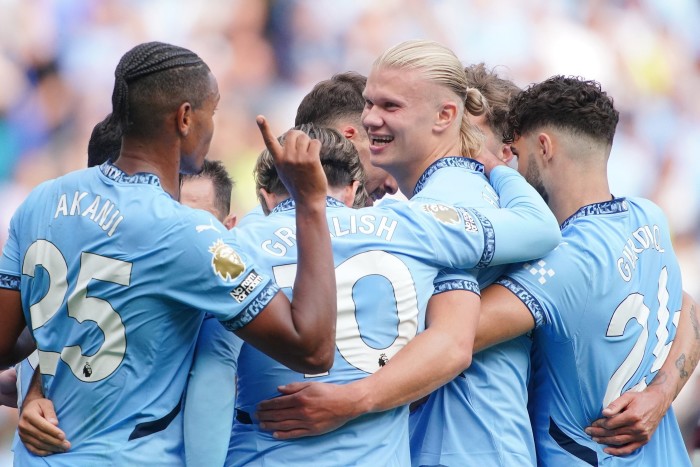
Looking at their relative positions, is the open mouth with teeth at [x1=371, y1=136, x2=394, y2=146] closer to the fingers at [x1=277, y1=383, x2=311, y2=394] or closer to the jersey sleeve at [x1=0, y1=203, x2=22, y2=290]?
the fingers at [x1=277, y1=383, x2=311, y2=394]

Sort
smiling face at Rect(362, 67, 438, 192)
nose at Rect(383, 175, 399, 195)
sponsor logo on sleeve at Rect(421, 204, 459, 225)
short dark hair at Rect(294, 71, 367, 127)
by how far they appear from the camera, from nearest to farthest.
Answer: sponsor logo on sleeve at Rect(421, 204, 459, 225) < smiling face at Rect(362, 67, 438, 192) < short dark hair at Rect(294, 71, 367, 127) < nose at Rect(383, 175, 399, 195)

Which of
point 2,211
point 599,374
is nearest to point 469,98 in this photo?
point 599,374

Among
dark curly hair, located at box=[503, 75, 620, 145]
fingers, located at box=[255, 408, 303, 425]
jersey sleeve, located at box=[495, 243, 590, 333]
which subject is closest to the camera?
fingers, located at box=[255, 408, 303, 425]

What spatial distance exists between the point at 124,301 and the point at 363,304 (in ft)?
2.47

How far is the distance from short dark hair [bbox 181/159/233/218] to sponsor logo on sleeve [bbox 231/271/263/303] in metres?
2.00

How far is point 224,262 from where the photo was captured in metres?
2.79

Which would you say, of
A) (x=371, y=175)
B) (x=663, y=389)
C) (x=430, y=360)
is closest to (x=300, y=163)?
(x=430, y=360)

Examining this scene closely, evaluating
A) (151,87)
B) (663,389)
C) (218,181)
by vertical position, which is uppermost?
(151,87)

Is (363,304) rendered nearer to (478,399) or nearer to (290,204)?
(290,204)

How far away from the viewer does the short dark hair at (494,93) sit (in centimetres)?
440

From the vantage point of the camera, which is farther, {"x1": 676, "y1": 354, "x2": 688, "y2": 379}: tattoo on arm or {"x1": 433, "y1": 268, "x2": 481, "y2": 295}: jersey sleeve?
{"x1": 676, "y1": 354, "x2": 688, "y2": 379}: tattoo on arm

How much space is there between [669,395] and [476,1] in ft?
18.1

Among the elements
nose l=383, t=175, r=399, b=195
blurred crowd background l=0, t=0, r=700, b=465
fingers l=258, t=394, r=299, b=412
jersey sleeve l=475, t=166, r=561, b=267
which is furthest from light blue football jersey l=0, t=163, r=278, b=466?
blurred crowd background l=0, t=0, r=700, b=465

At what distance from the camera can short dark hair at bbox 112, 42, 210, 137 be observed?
2.92m
